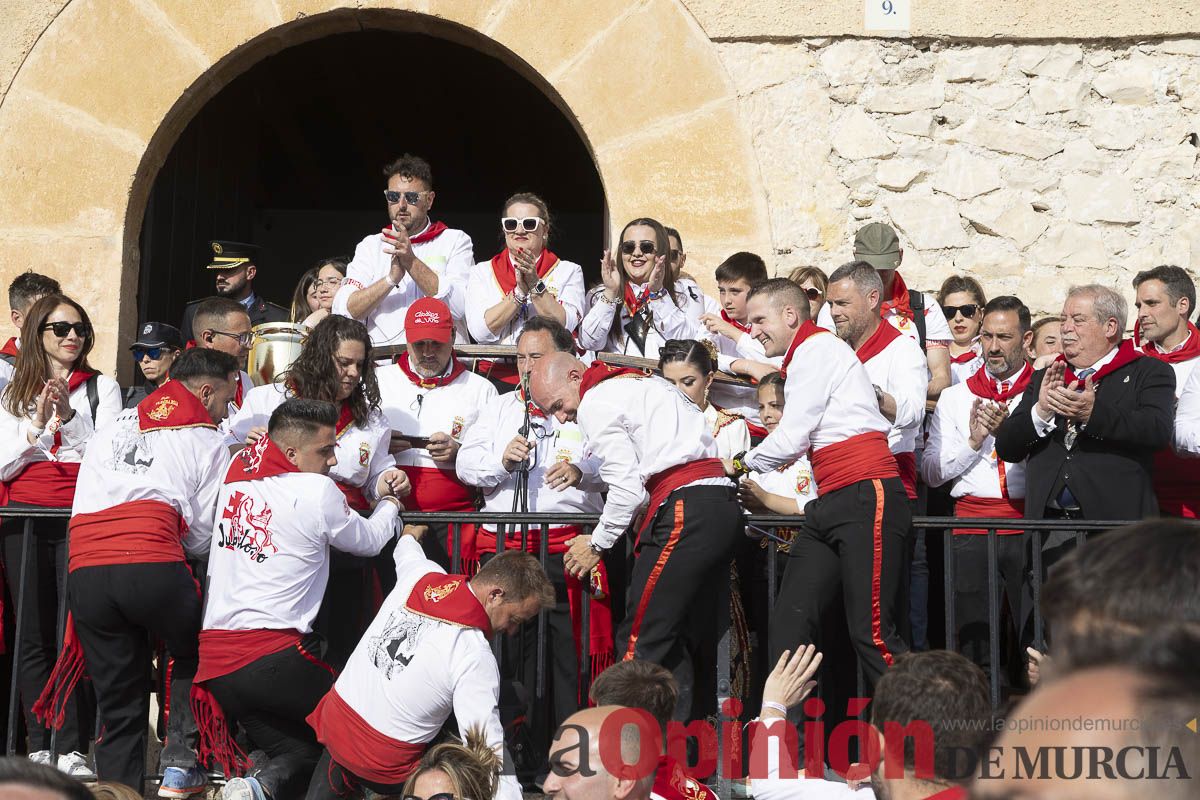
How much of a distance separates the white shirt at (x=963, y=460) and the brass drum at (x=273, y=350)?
290 cm

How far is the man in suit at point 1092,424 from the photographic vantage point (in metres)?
4.94

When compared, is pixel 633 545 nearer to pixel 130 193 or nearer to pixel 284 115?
pixel 130 193

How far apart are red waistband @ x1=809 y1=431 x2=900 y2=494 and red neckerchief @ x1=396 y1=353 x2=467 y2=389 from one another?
1.78 meters

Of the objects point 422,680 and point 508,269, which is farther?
point 508,269

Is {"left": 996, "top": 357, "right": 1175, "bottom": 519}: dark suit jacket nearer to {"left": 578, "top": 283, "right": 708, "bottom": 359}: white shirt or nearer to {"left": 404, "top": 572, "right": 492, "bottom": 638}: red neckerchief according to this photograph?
{"left": 578, "top": 283, "right": 708, "bottom": 359}: white shirt

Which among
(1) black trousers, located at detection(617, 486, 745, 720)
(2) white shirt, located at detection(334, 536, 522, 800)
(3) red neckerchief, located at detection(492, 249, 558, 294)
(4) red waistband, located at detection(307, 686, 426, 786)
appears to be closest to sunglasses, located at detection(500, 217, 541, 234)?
(3) red neckerchief, located at detection(492, 249, 558, 294)

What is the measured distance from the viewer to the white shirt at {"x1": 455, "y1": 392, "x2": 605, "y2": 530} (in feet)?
17.9

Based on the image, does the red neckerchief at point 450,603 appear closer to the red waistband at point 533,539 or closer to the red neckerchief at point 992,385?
the red waistband at point 533,539

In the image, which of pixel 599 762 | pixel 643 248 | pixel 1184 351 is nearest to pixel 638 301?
pixel 643 248

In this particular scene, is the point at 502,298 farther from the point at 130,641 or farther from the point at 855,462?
the point at 130,641

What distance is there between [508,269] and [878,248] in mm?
1748

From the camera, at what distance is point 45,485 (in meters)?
5.50

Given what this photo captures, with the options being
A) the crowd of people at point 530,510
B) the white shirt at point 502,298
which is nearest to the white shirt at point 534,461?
the crowd of people at point 530,510

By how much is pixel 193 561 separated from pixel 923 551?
9.51ft
